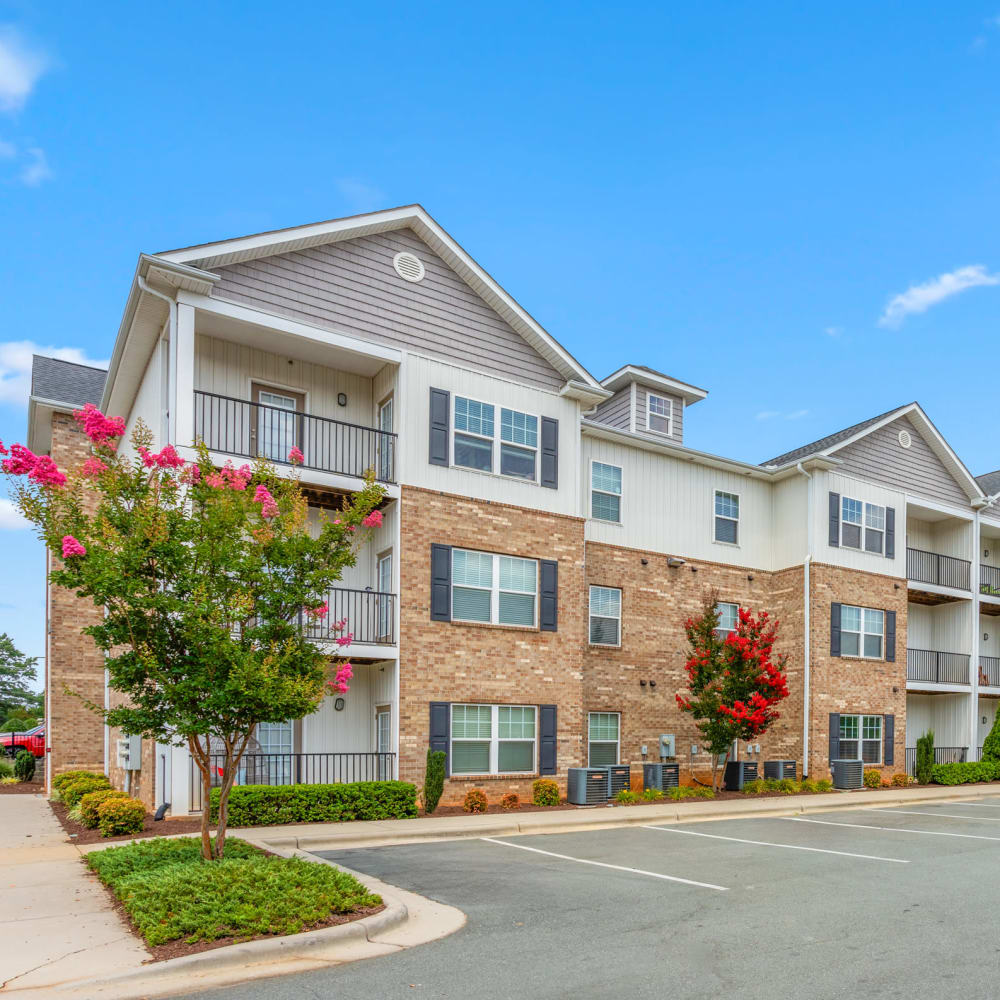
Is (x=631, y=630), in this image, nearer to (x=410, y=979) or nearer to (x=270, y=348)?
(x=270, y=348)

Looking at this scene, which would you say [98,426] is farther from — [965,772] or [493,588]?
[965,772]

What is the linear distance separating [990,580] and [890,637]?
7.01m

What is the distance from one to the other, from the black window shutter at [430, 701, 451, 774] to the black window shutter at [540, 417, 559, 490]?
197 inches

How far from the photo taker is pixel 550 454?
19.3 m

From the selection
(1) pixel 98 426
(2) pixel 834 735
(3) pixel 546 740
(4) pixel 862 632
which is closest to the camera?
(1) pixel 98 426

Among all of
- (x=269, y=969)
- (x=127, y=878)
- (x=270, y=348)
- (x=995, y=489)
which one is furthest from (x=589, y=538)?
A: (x=995, y=489)

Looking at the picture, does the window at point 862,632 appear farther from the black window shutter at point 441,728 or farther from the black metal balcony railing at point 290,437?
the black metal balcony railing at point 290,437

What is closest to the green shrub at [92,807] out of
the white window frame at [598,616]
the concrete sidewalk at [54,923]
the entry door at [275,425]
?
the concrete sidewalk at [54,923]

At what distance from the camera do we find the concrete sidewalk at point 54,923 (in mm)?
6766

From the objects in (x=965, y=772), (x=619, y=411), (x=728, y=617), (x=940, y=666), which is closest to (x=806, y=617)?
(x=728, y=617)

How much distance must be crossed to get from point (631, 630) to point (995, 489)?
53.8 ft

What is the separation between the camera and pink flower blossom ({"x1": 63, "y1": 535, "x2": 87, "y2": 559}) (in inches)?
350

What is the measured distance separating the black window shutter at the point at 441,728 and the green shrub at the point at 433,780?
354 mm

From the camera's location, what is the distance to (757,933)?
25.7 ft
